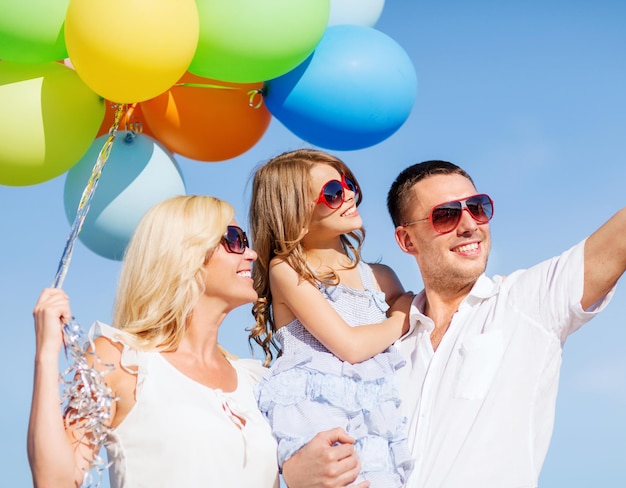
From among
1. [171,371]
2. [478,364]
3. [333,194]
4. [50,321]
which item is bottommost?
[478,364]

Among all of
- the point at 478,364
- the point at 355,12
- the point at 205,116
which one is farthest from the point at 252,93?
the point at 478,364

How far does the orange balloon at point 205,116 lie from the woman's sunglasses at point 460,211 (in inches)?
40.8

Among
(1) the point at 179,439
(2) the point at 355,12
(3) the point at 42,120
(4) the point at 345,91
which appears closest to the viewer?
(1) the point at 179,439

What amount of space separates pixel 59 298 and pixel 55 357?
225mm

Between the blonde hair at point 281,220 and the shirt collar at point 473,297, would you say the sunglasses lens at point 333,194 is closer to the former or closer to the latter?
the blonde hair at point 281,220

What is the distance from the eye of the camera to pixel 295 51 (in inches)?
142

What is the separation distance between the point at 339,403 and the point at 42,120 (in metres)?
1.78

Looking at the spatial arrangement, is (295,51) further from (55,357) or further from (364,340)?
(55,357)

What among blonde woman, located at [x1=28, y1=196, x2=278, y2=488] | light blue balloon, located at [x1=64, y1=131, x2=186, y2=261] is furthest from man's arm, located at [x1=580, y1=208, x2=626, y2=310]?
light blue balloon, located at [x1=64, y1=131, x2=186, y2=261]

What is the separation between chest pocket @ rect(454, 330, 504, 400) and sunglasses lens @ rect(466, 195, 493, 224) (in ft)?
2.26

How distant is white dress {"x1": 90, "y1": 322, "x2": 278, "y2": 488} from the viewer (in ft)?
10.2

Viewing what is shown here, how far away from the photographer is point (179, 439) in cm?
313

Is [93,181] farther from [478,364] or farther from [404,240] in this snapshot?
[478,364]

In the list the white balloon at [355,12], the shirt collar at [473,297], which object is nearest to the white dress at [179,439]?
the shirt collar at [473,297]
